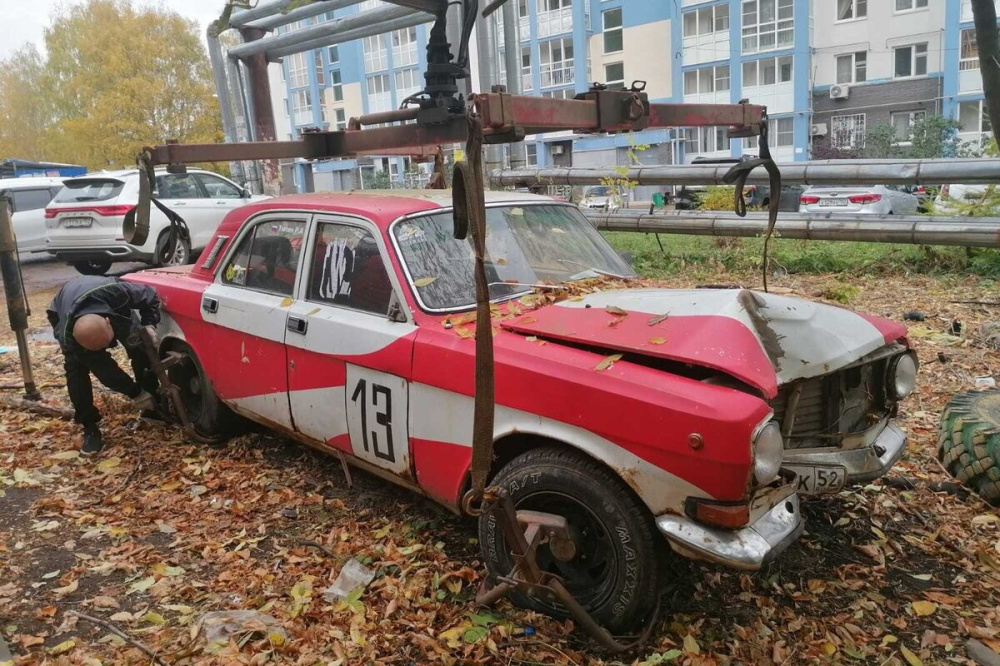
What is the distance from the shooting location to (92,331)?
4.85 m

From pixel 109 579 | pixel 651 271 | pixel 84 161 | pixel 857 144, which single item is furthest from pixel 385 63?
pixel 109 579

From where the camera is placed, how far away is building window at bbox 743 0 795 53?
3106cm

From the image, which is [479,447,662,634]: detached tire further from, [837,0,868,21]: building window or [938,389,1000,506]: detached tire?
[837,0,868,21]: building window

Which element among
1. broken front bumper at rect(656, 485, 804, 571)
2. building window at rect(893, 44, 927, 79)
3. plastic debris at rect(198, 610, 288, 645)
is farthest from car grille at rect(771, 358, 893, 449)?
building window at rect(893, 44, 927, 79)

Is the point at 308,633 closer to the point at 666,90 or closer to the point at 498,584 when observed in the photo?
the point at 498,584

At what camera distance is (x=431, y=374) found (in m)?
3.37

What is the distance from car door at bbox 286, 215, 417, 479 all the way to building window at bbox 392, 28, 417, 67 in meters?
39.9

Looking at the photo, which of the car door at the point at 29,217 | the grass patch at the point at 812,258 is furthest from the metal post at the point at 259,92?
the car door at the point at 29,217

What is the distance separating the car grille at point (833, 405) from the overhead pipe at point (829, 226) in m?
5.95

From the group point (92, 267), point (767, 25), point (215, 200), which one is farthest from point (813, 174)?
point (767, 25)

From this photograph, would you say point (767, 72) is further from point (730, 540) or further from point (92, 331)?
point (730, 540)

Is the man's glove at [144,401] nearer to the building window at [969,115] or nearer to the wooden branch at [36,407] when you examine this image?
the wooden branch at [36,407]

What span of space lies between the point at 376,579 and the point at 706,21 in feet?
113

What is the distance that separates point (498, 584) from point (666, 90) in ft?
113
